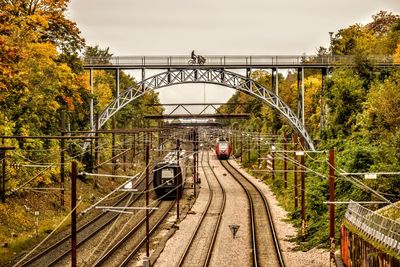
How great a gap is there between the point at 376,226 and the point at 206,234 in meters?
17.9

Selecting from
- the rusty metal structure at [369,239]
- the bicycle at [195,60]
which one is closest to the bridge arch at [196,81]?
the bicycle at [195,60]

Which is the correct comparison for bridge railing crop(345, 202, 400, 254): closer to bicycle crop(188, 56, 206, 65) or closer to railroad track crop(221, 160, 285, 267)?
railroad track crop(221, 160, 285, 267)

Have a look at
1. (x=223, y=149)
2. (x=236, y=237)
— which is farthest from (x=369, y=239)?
(x=223, y=149)

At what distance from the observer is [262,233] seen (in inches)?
1375

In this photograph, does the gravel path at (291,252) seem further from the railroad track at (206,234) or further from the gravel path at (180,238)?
the gravel path at (180,238)

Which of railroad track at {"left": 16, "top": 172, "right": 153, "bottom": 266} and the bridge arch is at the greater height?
the bridge arch

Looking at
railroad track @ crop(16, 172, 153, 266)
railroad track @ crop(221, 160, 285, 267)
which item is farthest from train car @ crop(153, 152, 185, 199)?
railroad track @ crop(16, 172, 153, 266)

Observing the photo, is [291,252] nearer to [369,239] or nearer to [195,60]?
[369,239]

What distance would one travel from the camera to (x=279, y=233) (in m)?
34.9

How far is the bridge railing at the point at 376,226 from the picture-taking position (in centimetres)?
1614

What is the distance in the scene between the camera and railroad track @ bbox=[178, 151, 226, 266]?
28391mm

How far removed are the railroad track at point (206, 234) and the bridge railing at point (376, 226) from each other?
7.97m

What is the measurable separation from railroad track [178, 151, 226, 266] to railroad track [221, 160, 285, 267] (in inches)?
86.8

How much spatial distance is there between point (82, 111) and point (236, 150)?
51.7 m
